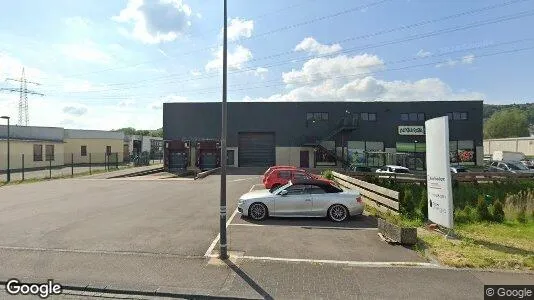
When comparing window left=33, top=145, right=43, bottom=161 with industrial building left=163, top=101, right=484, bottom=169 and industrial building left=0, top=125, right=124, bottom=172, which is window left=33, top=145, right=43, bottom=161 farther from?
industrial building left=163, top=101, right=484, bottom=169

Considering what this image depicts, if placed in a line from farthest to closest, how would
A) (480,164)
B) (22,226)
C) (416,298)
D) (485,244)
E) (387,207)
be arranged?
(480,164) < (387,207) < (22,226) < (485,244) < (416,298)

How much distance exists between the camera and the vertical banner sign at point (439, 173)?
9.22m

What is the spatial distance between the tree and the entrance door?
94.1 metres

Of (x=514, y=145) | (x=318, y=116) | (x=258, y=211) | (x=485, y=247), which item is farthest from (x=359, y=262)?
(x=514, y=145)

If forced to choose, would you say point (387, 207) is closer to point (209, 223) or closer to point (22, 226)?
point (209, 223)

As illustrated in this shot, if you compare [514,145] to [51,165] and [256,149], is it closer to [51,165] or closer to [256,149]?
[256,149]

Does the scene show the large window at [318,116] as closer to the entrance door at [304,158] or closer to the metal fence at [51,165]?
the entrance door at [304,158]

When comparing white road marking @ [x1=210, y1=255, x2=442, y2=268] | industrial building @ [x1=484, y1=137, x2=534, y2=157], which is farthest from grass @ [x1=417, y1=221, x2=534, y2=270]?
industrial building @ [x1=484, y1=137, x2=534, y2=157]

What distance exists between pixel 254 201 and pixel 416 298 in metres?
6.66

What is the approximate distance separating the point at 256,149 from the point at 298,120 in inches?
259

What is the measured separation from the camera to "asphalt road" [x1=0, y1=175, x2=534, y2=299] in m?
6.17

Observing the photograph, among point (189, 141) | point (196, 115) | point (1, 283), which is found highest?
point (196, 115)

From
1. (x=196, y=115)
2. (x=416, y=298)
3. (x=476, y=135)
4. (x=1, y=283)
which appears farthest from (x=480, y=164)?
(x=1, y=283)

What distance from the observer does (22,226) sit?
10750 mm
